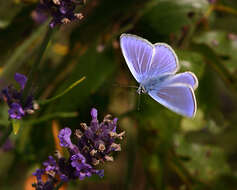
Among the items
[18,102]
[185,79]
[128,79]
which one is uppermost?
[18,102]

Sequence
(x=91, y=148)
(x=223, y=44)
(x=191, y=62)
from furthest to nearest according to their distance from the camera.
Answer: (x=223, y=44) → (x=191, y=62) → (x=91, y=148)

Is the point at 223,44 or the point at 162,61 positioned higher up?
the point at 162,61

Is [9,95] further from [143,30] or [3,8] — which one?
[3,8]

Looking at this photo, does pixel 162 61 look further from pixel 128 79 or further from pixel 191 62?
pixel 128 79

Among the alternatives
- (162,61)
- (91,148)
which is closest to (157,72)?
(162,61)

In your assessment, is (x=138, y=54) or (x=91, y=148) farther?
(x=138, y=54)

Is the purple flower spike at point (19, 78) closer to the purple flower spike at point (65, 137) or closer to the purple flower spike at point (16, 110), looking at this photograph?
the purple flower spike at point (16, 110)
